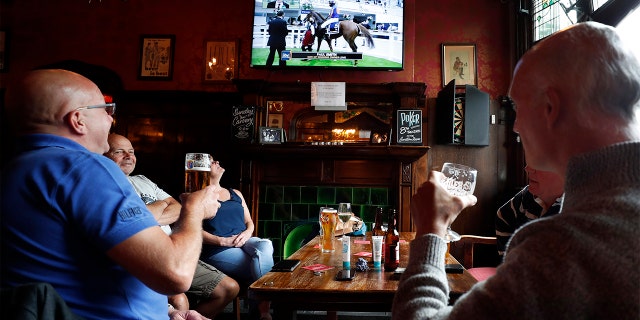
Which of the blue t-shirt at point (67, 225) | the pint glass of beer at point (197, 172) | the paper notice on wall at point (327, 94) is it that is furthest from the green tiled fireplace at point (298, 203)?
the blue t-shirt at point (67, 225)

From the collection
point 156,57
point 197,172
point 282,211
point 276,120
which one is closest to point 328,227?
point 197,172

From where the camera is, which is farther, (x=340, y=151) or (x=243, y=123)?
(x=243, y=123)

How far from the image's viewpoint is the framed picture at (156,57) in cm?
503

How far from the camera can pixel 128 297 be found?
1.07 metres

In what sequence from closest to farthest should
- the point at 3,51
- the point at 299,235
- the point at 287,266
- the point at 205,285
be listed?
the point at 287,266 < the point at 205,285 < the point at 299,235 < the point at 3,51

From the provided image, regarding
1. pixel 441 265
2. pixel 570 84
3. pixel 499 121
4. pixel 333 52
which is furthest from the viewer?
pixel 499 121

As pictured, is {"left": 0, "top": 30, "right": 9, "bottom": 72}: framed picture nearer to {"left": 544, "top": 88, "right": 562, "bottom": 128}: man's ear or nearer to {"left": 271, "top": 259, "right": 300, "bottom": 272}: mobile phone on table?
{"left": 271, "top": 259, "right": 300, "bottom": 272}: mobile phone on table

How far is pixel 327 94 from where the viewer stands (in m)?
4.53

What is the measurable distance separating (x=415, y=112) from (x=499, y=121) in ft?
3.57

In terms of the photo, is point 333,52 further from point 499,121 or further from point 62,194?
point 62,194

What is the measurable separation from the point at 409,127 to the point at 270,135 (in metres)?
1.46

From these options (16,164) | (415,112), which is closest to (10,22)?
(415,112)

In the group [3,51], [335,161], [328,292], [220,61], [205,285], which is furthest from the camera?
[3,51]

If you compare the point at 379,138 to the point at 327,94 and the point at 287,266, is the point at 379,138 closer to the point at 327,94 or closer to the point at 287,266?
the point at 327,94
